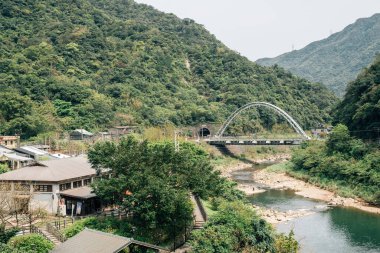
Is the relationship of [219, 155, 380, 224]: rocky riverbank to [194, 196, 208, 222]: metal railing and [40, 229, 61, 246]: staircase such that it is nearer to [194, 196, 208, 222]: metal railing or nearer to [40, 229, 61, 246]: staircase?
[194, 196, 208, 222]: metal railing

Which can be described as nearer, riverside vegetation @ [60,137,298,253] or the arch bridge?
riverside vegetation @ [60,137,298,253]

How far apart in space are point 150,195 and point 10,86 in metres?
47.3

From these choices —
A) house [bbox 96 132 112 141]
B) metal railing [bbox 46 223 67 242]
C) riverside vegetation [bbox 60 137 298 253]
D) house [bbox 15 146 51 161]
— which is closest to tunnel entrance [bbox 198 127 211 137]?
house [bbox 96 132 112 141]

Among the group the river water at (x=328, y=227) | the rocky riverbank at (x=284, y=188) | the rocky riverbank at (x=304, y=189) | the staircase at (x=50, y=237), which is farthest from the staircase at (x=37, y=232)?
the rocky riverbank at (x=304, y=189)

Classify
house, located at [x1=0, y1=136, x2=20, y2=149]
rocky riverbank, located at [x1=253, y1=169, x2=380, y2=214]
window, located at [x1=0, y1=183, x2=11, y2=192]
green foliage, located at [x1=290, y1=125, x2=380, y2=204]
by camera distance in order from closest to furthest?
1. window, located at [x1=0, y1=183, x2=11, y2=192]
2. rocky riverbank, located at [x1=253, y1=169, x2=380, y2=214]
3. green foliage, located at [x1=290, y1=125, x2=380, y2=204]
4. house, located at [x1=0, y1=136, x2=20, y2=149]

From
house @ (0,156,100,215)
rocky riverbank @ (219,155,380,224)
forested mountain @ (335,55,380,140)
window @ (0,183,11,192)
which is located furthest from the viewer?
forested mountain @ (335,55,380,140)

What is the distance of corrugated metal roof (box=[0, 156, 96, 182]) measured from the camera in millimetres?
25875

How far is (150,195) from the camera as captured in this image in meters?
22.6

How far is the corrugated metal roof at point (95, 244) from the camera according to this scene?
16.1 m

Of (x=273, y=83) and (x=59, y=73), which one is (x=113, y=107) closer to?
(x=59, y=73)

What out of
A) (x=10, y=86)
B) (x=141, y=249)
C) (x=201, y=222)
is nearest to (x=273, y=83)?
(x=10, y=86)

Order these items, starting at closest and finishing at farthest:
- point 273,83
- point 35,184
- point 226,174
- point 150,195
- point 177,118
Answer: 1. point 150,195
2. point 35,184
3. point 226,174
4. point 177,118
5. point 273,83

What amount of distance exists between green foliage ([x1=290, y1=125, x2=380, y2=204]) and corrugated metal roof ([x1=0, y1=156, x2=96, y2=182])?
86.4 ft

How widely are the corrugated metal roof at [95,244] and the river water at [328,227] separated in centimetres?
1566
